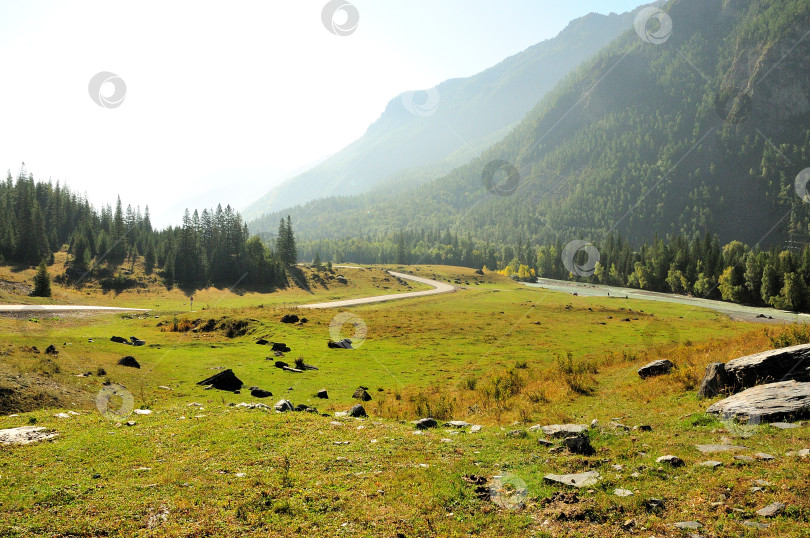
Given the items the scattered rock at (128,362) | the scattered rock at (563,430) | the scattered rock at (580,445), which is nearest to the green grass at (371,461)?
the scattered rock at (580,445)

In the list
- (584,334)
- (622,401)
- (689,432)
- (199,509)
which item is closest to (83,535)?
(199,509)

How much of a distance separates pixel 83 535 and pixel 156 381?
21061 mm

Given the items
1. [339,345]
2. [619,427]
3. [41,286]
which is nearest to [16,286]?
[41,286]

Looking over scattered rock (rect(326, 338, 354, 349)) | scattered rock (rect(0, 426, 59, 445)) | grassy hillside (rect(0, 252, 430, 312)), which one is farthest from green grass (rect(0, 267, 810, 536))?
grassy hillside (rect(0, 252, 430, 312))

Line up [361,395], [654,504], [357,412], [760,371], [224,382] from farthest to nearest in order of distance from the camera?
1. [224,382]
2. [361,395]
3. [357,412]
4. [760,371]
5. [654,504]

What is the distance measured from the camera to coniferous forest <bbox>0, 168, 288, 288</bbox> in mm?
124938

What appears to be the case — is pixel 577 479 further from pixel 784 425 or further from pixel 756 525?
pixel 784 425

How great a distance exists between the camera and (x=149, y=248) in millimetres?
151000

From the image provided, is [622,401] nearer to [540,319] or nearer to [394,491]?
[394,491]

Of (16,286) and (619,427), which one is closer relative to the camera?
(619,427)

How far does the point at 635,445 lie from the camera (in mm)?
12664

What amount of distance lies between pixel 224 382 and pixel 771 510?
87.5ft

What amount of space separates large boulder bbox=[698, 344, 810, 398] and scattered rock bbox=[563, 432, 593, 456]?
27.1ft

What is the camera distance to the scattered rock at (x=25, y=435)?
1311cm
